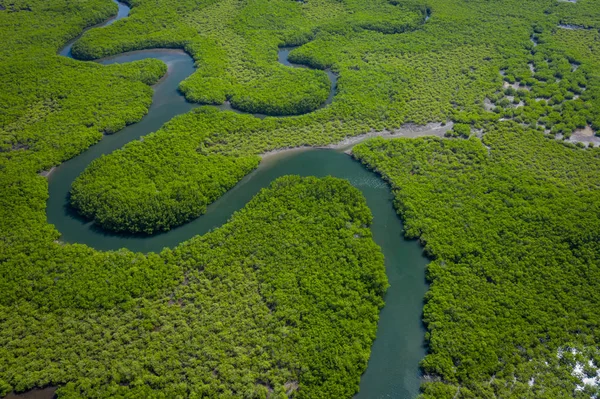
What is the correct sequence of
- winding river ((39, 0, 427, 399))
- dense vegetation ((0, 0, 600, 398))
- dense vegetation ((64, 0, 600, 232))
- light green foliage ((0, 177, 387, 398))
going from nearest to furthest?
light green foliage ((0, 177, 387, 398)), dense vegetation ((0, 0, 600, 398)), winding river ((39, 0, 427, 399)), dense vegetation ((64, 0, 600, 232))

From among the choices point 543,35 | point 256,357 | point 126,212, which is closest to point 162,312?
point 256,357

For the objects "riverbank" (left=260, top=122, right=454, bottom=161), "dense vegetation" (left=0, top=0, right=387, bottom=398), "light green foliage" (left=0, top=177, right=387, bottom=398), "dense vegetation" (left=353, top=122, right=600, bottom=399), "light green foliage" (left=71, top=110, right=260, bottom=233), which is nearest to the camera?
"light green foliage" (left=0, top=177, right=387, bottom=398)

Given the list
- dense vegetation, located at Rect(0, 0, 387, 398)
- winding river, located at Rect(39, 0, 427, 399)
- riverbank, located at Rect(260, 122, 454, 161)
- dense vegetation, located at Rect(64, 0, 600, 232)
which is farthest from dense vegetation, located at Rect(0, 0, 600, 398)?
winding river, located at Rect(39, 0, 427, 399)

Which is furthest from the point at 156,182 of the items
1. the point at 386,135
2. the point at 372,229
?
the point at 386,135

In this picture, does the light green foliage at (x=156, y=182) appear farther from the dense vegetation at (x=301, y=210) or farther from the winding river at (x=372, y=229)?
the winding river at (x=372, y=229)

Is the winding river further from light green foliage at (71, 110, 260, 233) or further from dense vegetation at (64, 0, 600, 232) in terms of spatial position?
dense vegetation at (64, 0, 600, 232)

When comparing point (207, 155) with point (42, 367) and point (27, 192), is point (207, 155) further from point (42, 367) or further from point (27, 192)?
point (42, 367)
